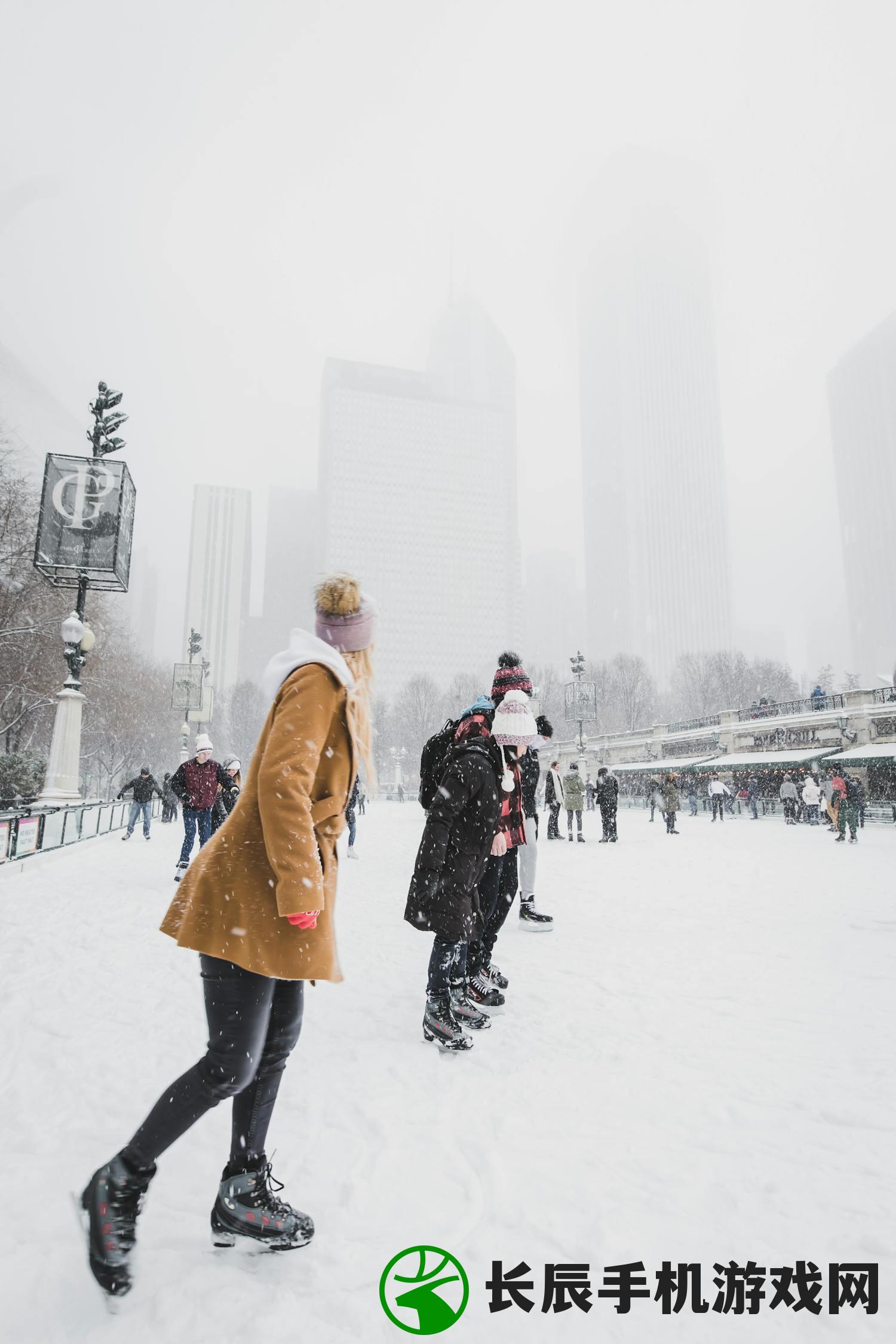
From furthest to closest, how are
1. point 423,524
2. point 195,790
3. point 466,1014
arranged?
point 423,524 → point 195,790 → point 466,1014

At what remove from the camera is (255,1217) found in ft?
5.96

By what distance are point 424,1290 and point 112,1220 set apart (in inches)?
→ 30.9

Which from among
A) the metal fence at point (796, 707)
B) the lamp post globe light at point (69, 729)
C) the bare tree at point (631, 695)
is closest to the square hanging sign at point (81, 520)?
the lamp post globe light at point (69, 729)

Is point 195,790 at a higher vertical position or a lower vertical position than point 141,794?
higher

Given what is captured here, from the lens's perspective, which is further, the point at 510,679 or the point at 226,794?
the point at 226,794

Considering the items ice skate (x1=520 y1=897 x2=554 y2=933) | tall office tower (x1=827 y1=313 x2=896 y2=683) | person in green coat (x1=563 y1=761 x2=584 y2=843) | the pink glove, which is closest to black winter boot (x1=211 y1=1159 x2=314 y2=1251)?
the pink glove

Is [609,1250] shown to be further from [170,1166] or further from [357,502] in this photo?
[357,502]

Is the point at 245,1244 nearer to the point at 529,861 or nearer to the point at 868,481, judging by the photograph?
the point at 529,861

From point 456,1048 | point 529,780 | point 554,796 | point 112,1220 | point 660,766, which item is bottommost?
point 456,1048

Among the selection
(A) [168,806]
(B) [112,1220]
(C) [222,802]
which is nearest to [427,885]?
(B) [112,1220]

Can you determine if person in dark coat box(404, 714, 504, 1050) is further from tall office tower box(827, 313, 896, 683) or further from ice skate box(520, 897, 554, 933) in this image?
tall office tower box(827, 313, 896, 683)

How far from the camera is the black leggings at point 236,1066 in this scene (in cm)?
170

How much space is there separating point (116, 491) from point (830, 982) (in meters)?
13.6

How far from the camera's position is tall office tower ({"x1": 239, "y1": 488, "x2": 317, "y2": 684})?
484 feet
